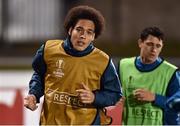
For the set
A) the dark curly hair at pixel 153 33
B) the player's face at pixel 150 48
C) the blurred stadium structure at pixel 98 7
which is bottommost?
the player's face at pixel 150 48

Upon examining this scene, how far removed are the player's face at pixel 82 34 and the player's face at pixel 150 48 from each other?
0.73m

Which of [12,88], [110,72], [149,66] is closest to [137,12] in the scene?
[12,88]

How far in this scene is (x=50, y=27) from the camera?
10.5 meters

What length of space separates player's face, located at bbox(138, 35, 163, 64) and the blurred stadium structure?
481 centimetres

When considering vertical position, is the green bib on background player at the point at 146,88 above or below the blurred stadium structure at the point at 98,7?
below

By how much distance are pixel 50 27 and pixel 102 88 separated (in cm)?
669

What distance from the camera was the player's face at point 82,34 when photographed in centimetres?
387

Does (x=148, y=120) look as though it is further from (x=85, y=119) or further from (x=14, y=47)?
(x=14, y=47)

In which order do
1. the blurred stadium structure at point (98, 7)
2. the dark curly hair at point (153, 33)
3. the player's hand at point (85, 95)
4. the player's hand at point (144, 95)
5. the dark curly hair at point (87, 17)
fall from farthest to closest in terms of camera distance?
the blurred stadium structure at point (98, 7) → the dark curly hair at point (153, 33) → the player's hand at point (144, 95) → the dark curly hair at point (87, 17) → the player's hand at point (85, 95)

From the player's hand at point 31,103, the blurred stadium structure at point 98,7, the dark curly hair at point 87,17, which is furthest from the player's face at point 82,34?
the blurred stadium structure at point 98,7

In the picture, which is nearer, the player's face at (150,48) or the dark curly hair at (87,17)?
the dark curly hair at (87,17)

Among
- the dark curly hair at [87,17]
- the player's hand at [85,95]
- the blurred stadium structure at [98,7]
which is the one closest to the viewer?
the player's hand at [85,95]

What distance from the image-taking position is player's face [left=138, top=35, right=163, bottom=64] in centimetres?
454

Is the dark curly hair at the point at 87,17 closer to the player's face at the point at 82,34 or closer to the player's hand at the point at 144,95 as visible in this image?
the player's face at the point at 82,34
